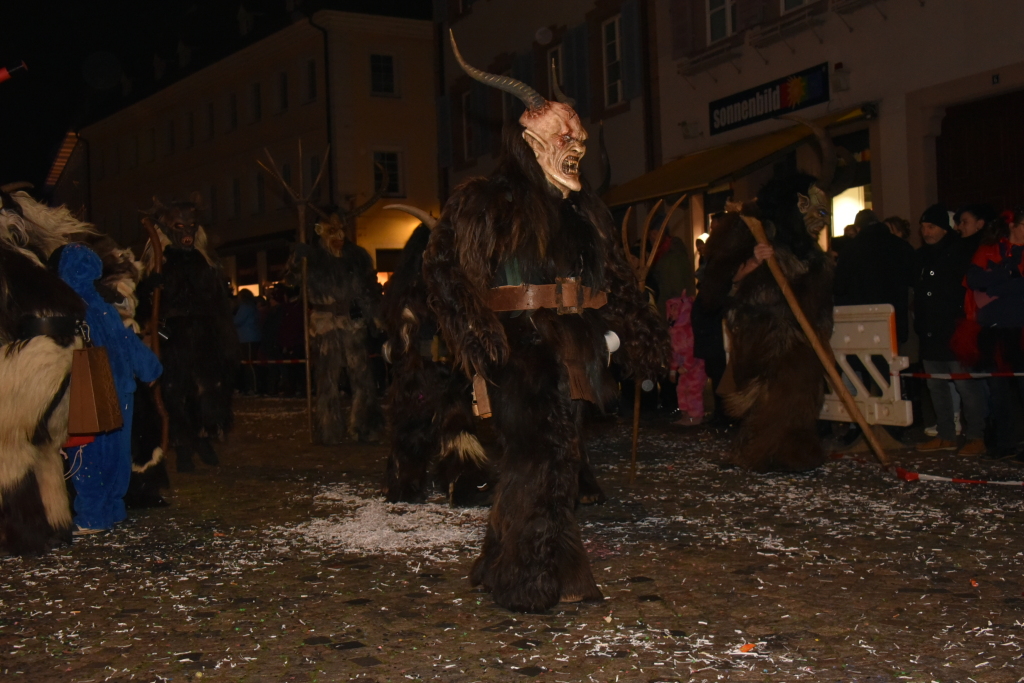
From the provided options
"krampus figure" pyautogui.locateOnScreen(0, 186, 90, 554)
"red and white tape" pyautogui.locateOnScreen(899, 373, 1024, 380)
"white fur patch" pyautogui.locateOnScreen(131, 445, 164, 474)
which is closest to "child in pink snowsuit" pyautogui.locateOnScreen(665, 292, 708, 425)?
"red and white tape" pyautogui.locateOnScreen(899, 373, 1024, 380)

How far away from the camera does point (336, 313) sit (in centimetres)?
→ 1123

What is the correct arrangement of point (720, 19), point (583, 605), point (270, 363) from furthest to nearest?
1. point (270, 363)
2. point (720, 19)
3. point (583, 605)

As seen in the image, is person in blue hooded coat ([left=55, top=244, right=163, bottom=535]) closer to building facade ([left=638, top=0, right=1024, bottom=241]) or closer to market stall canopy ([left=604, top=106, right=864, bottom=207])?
market stall canopy ([left=604, top=106, right=864, bottom=207])

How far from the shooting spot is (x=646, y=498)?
7.35 metres

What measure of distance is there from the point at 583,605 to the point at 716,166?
10.7 metres

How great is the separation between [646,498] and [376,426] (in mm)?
4592

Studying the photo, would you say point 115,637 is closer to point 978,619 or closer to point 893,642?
point 893,642

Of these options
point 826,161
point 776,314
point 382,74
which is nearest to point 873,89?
point 826,161

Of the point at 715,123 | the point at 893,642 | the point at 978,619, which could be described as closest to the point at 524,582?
the point at 893,642

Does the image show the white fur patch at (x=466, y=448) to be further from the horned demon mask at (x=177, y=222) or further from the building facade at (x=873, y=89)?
the building facade at (x=873, y=89)

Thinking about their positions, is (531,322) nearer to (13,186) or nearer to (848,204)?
(13,186)

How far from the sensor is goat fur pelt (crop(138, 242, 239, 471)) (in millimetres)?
9445

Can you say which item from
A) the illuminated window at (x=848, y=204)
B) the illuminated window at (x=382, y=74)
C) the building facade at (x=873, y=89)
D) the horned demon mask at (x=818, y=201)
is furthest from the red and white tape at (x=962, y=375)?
the illuminated window at (x=382, y=74)

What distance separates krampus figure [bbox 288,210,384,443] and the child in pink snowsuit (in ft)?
10.3
